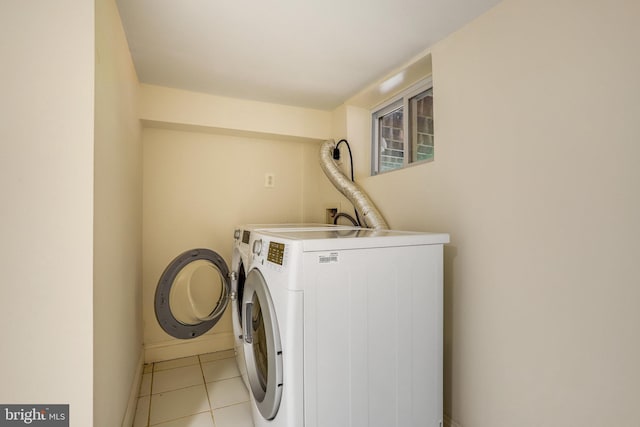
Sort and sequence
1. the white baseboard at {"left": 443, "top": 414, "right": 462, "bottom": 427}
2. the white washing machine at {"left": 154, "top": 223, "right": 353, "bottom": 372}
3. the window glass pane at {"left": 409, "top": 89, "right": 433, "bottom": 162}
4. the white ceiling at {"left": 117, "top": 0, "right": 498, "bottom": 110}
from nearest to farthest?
the white ceiling at {"left": 117, "top": 0, "right": 498, "bottom": 110}, the white baseboard at {"left": 443, "top": 414, "right": 462, "bottom": 427}, the white washing machine at {"left": 154, "top": 223, "right": 353, "bottom": 372}, the window glass pane at {"left": 409, "top": 89, "right": 433, "bottom": 162}

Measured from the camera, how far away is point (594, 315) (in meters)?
1.00

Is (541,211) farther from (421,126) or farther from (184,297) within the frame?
(184,297)

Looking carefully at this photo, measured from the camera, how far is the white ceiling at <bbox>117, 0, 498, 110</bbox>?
4.39ft

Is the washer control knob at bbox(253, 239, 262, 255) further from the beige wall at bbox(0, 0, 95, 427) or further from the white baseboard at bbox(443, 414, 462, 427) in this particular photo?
the white baseboard at bbox(443, 414, 462, 427)

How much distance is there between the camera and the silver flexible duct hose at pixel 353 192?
2.01 meters

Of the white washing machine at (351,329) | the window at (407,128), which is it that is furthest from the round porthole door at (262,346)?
the window at (407,128)

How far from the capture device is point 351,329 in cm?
113

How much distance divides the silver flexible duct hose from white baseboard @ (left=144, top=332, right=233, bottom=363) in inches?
61.7

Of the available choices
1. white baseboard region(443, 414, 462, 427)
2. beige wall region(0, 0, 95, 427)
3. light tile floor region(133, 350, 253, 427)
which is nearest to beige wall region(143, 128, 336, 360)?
light tile floor region(133, 350, 253, 427)

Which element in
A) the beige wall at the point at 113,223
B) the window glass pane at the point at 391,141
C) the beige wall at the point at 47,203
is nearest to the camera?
the beige wall at the point at 47,203

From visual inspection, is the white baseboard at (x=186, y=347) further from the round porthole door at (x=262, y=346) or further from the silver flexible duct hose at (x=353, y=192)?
the silver flexible duct hose at (x=353, y=192)

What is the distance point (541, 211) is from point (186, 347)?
2.56 metres

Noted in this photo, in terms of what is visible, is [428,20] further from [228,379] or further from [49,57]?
[228,379]

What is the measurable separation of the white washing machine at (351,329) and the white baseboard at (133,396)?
71 cm
